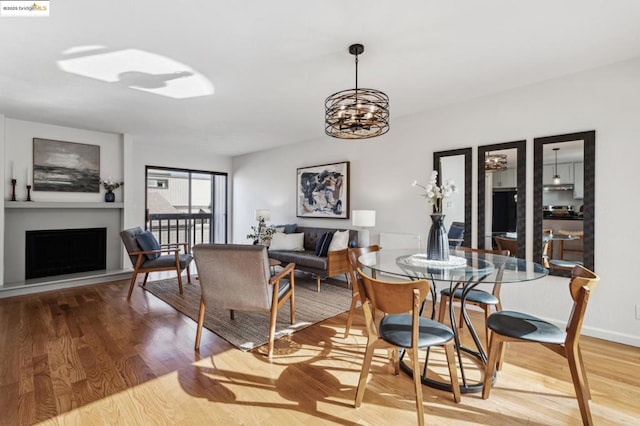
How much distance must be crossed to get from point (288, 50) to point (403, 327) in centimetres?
227

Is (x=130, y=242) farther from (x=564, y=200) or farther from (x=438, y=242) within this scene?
(x=564, y=200)

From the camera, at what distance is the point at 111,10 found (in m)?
2.05

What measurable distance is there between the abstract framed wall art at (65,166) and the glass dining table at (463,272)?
4.94 metres

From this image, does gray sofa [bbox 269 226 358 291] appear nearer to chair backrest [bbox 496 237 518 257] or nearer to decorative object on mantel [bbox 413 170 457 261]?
decorative object on mantel [bbox 413 170 457 261]

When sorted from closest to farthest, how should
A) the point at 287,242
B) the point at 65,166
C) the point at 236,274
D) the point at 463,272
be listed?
the point at 463,272 → the point at 236,274 → the point at 65,166 → the point at 287,242

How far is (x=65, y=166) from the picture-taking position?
5070mm

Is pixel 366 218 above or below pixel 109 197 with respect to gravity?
below

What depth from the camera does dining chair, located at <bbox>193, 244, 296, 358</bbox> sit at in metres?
2.64

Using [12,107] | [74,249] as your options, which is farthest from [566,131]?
[74,249]

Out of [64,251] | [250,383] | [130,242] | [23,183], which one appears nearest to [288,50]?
[250,383]

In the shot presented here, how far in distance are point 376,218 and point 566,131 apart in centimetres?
249

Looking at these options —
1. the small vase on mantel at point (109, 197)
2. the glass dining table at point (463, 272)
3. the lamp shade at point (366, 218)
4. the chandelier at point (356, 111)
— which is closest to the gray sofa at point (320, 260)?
the lamp shade at point (366, 218)

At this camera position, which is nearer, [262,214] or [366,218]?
[366,218]

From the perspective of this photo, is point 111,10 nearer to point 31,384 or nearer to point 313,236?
point 31,384
